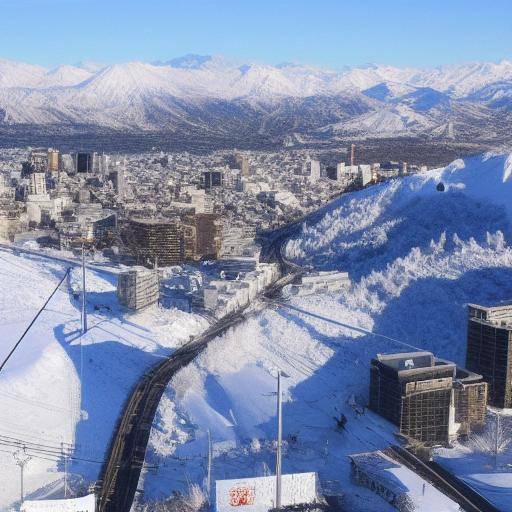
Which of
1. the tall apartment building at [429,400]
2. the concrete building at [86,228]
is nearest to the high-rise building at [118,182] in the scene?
the concrete building at [86,228]

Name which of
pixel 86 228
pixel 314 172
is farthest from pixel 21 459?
pixel 314 172

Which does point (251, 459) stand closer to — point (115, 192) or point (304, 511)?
point (304, 511)

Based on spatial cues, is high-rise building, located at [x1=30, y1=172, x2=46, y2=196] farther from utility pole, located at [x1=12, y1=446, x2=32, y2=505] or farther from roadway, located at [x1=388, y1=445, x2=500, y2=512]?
roadway, located at [x1=388, y1=445, x2=500, y2=512]

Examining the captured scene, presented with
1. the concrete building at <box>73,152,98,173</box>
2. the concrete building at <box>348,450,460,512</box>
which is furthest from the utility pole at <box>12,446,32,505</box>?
the concrete building at <box>73,152,98,173</box>

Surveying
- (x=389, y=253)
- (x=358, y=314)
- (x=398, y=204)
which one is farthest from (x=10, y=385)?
(x=398, y=204)

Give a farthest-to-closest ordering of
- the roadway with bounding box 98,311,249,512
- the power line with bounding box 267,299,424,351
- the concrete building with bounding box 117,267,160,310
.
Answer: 1. the concrete building with bounding box 117,267,160,310
2. the power line with bounding box 267,299,424,351
3. the roadway with bounding box 98,311,249,512

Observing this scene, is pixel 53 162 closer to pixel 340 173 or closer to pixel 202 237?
pixel 340 173
